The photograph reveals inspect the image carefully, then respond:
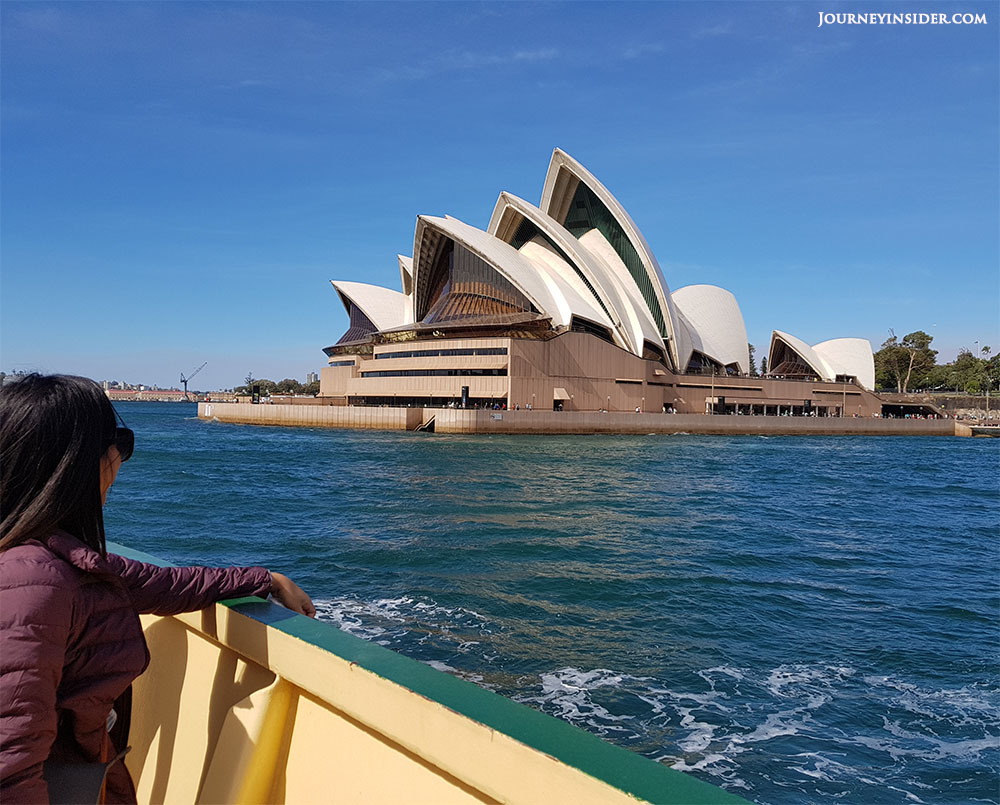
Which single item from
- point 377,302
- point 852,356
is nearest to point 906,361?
point 852,356

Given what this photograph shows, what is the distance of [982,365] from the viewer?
261 ft

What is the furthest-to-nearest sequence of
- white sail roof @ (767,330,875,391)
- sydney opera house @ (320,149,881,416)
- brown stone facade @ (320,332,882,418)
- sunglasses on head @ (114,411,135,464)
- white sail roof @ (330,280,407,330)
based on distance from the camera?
1. white sail roof @ (767,330,875,391)
2. white sail roof @ (330,280,407,330)
3. sydney opera house @ (320,149,881,416)
4. brown stone facade @ (320,332,882,418)
5. sunglasses on head @ (114,411,135,464)

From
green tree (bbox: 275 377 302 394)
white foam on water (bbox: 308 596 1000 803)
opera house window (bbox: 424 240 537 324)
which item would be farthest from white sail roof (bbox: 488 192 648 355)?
green tree (bbox: 275 377 302 394)

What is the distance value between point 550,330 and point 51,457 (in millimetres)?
40215

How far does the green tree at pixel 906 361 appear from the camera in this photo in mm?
73062

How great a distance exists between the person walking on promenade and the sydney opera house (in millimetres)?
37585

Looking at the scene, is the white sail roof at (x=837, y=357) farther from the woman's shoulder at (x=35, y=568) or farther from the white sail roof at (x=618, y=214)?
the woman's shoulder at (x=35, y=568)

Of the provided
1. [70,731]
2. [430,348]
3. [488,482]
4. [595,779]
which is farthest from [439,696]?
[430,348]

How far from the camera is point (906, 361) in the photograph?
241 ft

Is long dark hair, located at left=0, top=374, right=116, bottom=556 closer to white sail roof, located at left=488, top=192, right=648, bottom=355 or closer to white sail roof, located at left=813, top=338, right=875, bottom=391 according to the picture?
white sail roof, located at left=488, top=192, right=648, bottom=355

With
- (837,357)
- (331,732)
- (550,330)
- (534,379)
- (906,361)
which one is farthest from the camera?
(906,361)

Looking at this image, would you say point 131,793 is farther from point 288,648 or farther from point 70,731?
point 288,648

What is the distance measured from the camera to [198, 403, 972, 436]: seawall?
3616cm

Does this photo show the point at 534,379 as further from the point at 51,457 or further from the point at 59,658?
the point at 59,658
